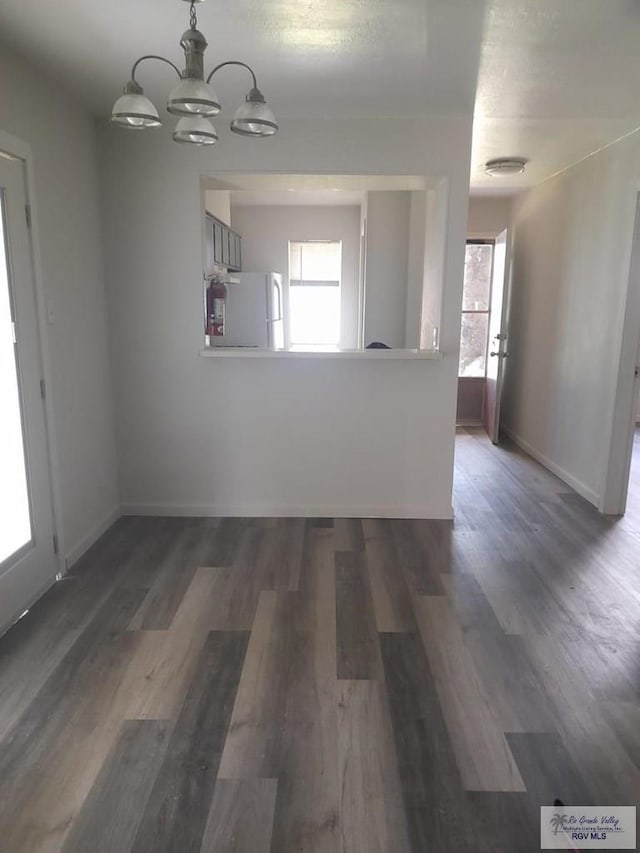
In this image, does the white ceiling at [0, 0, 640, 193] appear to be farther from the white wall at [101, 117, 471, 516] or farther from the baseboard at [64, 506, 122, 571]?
the baseboard at [64, 506, 122, 571]

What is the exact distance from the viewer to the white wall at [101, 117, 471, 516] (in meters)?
3.42

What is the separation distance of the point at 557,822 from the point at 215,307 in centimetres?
319

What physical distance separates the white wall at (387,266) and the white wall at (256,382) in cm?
192

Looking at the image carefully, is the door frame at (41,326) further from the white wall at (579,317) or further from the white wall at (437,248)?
the white wall at (579,317)

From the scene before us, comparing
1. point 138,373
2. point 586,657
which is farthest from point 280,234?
point 586,657

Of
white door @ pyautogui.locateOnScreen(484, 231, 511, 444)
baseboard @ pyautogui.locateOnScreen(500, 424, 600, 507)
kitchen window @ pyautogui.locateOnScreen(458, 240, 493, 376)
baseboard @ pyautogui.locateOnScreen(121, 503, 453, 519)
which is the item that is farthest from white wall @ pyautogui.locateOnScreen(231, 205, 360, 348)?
baseboard @ pyautogui.locateOnScreen(121, 503, 453, 519)

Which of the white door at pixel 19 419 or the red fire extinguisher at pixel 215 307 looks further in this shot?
the red fire extinguisher at pixel 215 307

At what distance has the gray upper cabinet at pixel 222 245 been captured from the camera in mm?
4828

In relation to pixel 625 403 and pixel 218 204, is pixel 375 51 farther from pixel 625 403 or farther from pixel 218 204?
pixel 218 204

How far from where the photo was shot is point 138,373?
373 centimetres

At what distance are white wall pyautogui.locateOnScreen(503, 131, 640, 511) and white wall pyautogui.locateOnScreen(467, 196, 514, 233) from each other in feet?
0.96

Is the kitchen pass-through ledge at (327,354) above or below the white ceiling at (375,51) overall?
below

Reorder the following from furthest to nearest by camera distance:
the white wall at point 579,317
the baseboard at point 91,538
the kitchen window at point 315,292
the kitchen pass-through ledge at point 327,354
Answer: the kitchen window at point 315,292
the white wall at point 579,317
the kitchen pass-through ledge at point 327,354
the baseboard at point 91,538

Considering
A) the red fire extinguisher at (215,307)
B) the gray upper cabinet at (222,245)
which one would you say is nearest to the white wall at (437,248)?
the red fire extinguisher at (215,307)
